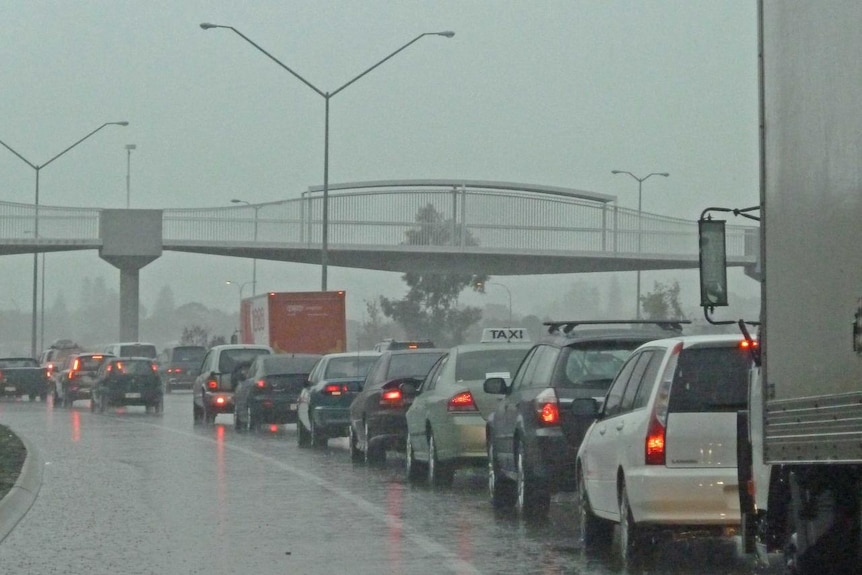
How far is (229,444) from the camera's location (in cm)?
2769

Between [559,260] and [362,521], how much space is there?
53.6m

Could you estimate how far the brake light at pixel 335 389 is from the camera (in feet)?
88.6

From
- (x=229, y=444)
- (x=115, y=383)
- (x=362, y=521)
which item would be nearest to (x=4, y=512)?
(x=362, y=521)

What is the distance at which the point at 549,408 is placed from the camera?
14.4 m

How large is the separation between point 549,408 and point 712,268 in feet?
18.4

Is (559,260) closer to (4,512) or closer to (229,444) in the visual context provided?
(229,444)

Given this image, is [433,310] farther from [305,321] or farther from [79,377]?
[305,321]

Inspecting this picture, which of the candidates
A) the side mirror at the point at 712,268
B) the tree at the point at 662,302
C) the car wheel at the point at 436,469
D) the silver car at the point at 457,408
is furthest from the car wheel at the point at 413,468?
the tree at the point at 662,302

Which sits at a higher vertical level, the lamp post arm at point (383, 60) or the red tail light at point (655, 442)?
the lamp post arm at point (383, 60)

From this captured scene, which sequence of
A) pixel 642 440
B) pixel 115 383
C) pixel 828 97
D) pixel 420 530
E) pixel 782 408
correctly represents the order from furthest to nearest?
pixel 115 383 < pixel 420 530 < pixel 642 440 < pixel 782 408 < pixel 828 97

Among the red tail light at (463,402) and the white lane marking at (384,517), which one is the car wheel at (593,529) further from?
the red tail light at (463,402)

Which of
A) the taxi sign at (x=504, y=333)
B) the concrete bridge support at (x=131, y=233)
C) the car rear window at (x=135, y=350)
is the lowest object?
the car rear window at (x=135, y=350)

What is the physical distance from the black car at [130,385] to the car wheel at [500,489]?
2876cm

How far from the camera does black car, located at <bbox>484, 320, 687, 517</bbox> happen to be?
14.3 metres
